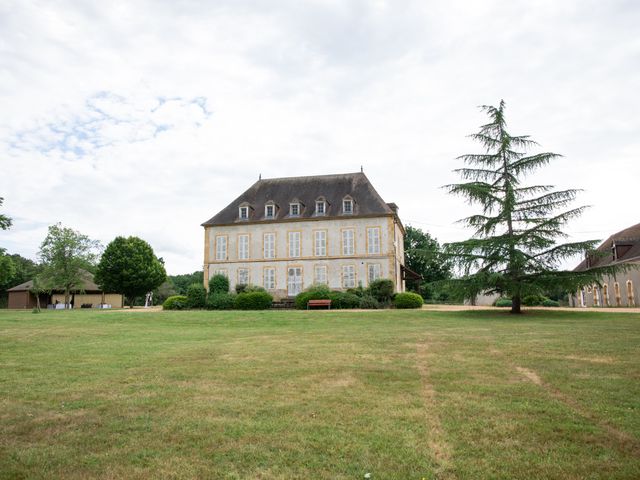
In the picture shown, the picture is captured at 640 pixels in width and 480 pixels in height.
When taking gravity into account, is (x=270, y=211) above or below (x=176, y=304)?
above

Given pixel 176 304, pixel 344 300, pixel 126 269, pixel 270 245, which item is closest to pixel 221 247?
pixel 270 245

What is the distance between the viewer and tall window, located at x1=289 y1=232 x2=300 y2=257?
109 feet

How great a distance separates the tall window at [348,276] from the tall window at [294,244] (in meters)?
3.55

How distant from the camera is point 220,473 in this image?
4125 mm

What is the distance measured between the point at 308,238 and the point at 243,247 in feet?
16.0

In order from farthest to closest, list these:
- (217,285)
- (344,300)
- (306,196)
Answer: (306,196)
(217,285)
(344,300)

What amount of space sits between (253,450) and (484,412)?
2845 mm

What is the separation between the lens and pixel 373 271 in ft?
104

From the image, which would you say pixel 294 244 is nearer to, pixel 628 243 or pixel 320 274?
pixel 320 274

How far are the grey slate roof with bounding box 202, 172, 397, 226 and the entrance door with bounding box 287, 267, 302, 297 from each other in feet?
12.2

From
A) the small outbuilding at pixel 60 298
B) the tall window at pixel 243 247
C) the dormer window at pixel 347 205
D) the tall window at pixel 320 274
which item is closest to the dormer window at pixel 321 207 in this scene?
the dormer window at pixel 347 205

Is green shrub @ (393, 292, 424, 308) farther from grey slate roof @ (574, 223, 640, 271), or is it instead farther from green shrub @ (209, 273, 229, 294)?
grey slate roof @ (574, 223, 640, 271)

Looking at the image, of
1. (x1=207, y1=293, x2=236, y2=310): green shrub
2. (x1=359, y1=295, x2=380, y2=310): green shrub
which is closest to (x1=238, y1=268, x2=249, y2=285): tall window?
(x1=207, y1=293, x2=236, y2=310): green shrub

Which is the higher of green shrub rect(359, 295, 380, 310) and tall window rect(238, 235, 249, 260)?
tall window rect(238, 235, 249, 260)
